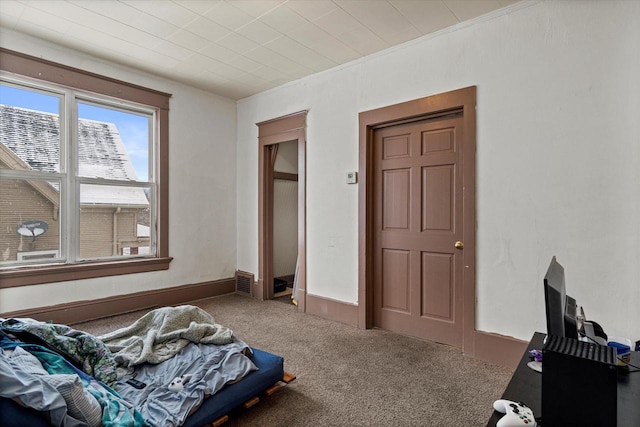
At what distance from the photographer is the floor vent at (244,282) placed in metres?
4.91

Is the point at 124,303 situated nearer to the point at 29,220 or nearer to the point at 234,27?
the point at 29,220

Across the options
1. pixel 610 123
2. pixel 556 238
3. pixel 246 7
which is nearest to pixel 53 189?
pixel 246 7

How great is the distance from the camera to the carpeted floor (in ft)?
6.71

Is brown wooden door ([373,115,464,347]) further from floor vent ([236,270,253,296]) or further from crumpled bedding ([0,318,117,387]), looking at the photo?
crumpled bedding ([0,318,117,387])

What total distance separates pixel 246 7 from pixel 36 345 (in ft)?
8.78

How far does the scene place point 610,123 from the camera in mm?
2332

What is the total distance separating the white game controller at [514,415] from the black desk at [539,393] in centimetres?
A: 3

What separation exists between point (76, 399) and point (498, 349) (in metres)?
2.82

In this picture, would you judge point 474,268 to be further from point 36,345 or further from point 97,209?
point 97,209

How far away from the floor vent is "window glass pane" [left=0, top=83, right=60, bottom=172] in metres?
2.54

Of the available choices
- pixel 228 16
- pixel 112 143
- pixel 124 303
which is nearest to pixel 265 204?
pixel 112 143

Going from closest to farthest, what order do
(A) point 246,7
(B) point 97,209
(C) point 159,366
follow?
(C) point 159,366 → (A) point 246,7 → (B) point 97,209

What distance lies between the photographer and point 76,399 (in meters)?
1.38

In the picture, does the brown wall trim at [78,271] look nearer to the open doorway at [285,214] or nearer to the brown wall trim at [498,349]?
the open doorway at [285,214]
